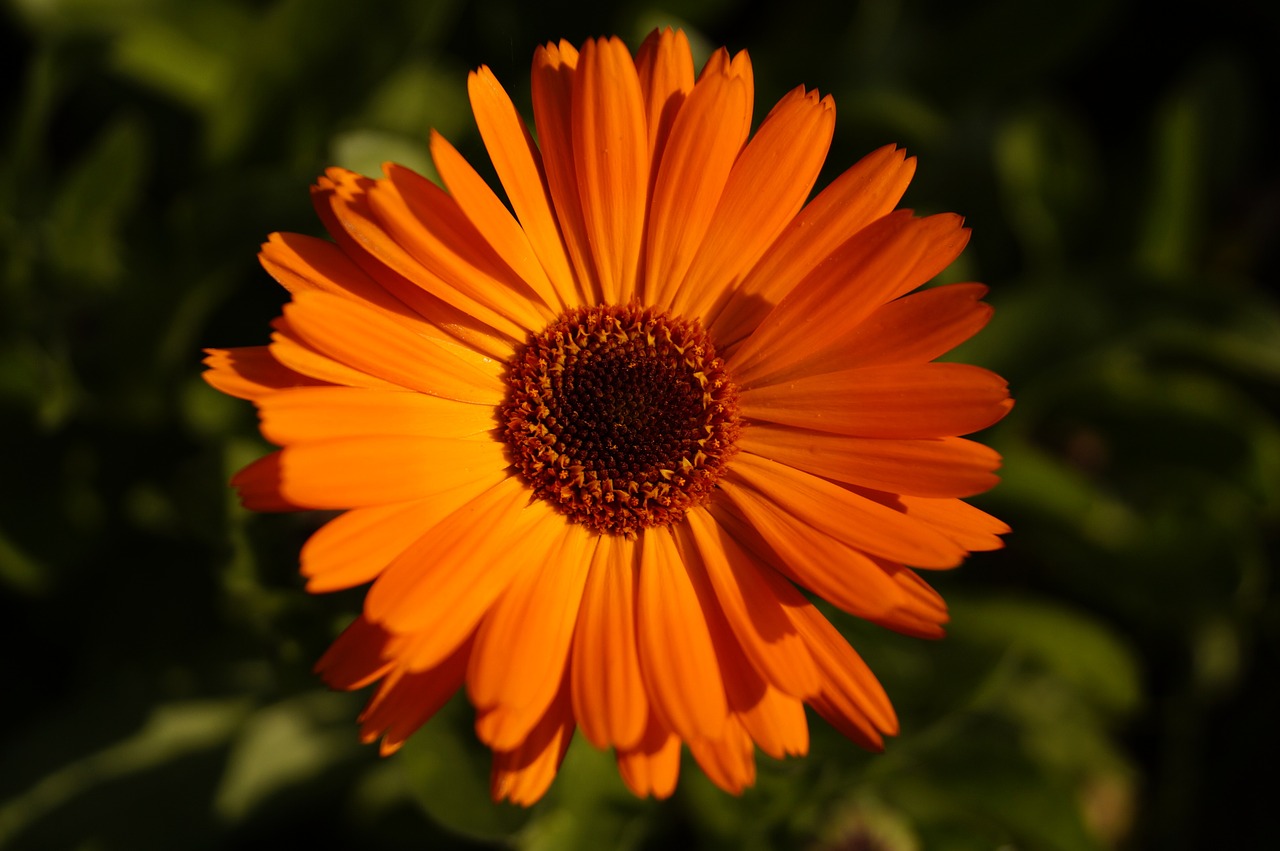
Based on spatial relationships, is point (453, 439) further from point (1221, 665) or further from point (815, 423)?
point (1221, 665)

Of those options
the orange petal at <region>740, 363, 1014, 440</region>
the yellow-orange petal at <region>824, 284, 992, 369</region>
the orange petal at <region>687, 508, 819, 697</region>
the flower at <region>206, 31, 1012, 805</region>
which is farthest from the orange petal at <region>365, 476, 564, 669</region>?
the yellow-orange petal at <region>824, 284, 992, 369</region>

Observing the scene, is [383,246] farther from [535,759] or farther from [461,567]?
[535,759]

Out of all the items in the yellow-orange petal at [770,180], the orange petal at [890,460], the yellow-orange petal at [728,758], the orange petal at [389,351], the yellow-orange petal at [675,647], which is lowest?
the yellow-orange petal at [728,758]

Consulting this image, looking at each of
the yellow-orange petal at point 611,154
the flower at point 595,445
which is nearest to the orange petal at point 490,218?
the flower at point 595,445

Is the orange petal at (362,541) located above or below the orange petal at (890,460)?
above

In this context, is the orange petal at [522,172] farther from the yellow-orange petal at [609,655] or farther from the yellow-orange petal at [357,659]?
the yellow-orange petal at [357,659]

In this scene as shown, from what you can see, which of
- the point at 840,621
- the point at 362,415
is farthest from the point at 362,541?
the point at 840,621

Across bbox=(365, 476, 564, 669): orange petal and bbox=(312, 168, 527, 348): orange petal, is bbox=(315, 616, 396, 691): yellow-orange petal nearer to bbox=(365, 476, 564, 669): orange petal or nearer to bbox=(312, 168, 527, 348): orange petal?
bbox=(365, 476, 564, 669): orange petal
